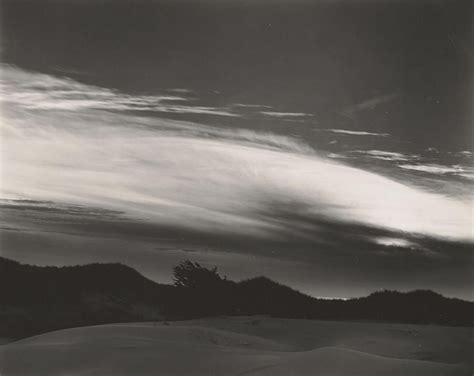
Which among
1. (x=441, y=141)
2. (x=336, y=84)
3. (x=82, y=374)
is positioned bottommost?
(x=82, y=374)

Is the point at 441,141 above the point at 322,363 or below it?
above

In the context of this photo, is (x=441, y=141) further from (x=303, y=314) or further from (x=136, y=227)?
(x=136, y=227)

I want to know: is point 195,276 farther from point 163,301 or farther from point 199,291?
point 163,301

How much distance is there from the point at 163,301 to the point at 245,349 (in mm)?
465

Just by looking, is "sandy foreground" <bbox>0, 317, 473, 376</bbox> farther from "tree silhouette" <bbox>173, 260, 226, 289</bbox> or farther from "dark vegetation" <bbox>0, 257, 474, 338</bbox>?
"tree silhouette" <bbox>173, 260, 226, 289</bbox>

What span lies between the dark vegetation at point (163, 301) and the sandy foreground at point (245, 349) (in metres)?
0.05

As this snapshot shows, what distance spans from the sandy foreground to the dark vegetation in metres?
0.05

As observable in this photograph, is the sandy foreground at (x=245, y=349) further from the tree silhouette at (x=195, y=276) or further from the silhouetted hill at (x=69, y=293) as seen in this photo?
A: the tree silhouette at (x=195, y=276)

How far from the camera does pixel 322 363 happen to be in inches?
111

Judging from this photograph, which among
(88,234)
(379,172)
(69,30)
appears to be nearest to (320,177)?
(379,172)

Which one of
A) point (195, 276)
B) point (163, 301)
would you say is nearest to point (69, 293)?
point (163, 301)

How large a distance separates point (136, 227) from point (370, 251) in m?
1.13

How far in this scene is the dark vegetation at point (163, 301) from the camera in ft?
9.86

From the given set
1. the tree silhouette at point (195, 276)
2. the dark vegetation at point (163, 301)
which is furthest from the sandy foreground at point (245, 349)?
the tree silhouette at point (195, 276)
